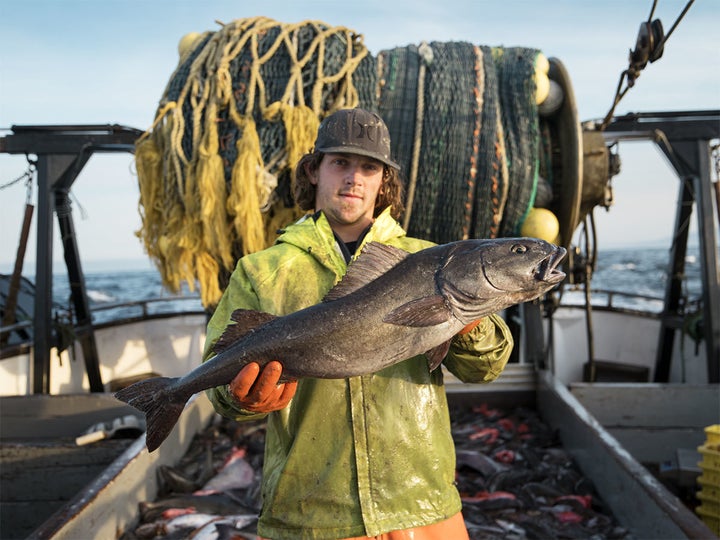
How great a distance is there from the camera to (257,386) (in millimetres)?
2385

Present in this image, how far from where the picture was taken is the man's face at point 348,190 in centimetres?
286

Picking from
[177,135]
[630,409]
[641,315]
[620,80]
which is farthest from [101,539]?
[641,315]

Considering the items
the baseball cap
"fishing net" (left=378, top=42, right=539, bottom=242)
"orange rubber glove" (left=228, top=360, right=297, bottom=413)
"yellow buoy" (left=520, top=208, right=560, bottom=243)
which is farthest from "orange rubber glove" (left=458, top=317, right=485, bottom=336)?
"yellow buoy" (left=520, top=208, right=560, bottom=243)

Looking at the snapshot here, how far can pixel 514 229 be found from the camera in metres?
6.30

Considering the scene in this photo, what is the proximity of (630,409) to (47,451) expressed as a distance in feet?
22.4

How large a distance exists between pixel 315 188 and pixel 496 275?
1.38 metres

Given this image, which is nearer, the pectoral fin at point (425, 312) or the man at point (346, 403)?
the pectoral fin at point (425, 312)

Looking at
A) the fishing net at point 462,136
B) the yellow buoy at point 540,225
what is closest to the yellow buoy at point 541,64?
the fishing net at point 462,136

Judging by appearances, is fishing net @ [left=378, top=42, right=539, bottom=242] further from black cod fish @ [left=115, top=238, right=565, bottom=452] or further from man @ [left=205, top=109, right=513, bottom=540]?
black cod fish @ [left=115, top=238, right=565, bottom=452]

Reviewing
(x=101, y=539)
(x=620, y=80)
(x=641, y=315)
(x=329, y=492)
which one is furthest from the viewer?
(x=641, y=315)

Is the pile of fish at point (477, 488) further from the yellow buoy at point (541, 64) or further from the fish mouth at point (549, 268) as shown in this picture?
the yellow buoy at point (541, 64)

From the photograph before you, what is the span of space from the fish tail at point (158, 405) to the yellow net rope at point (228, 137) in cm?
349

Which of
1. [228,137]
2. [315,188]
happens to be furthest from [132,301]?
[315,188]

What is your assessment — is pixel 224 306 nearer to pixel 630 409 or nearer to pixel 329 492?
pixel 329 492
